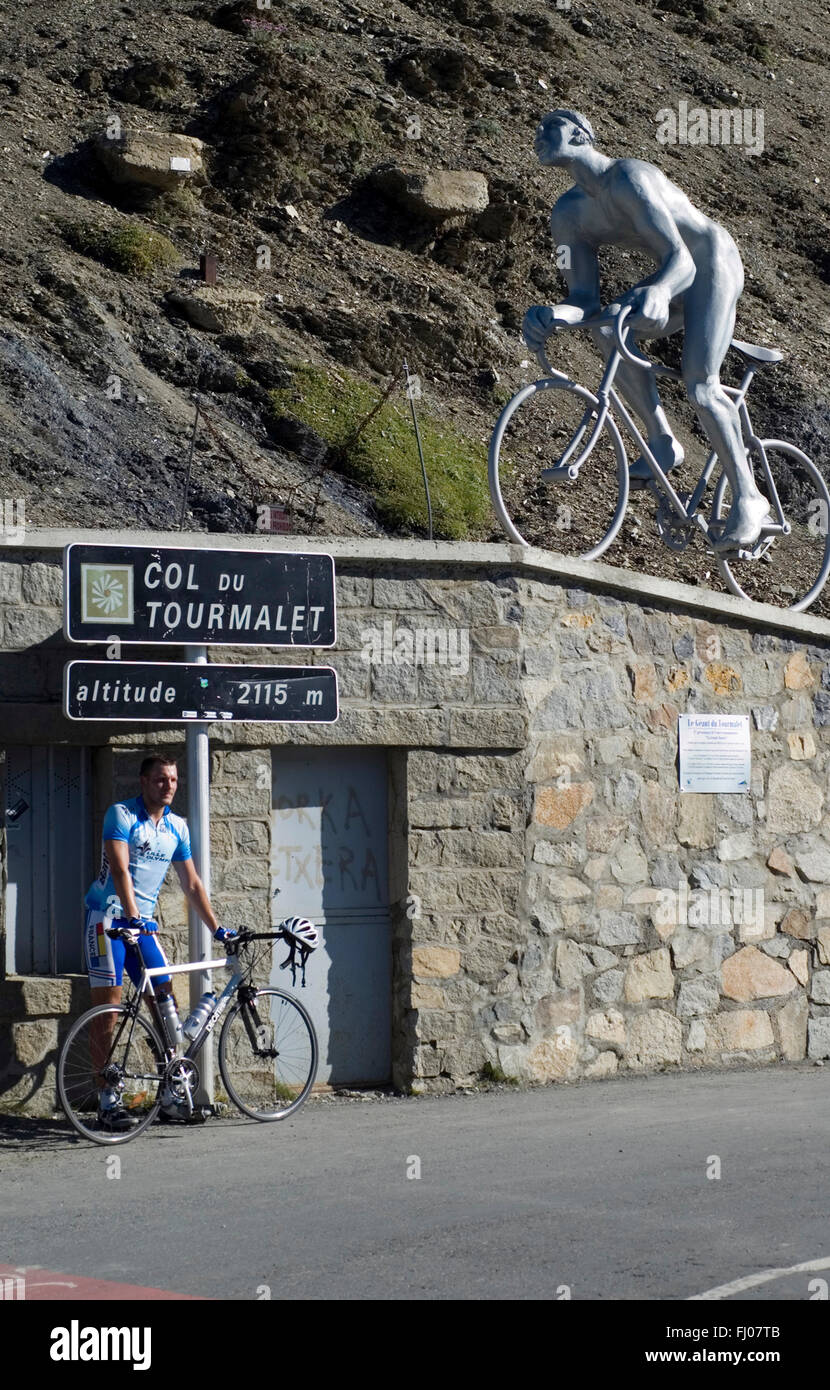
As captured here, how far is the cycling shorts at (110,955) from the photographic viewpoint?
8.08 metres

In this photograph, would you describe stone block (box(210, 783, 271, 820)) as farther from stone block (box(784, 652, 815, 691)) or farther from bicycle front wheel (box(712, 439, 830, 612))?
bicycle front wheel (box(712, 439, 830, 612))

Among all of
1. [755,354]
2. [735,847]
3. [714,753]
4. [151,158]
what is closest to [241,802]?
[714,753]

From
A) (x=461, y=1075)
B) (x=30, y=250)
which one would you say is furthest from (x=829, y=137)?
(x=461, y=1075)

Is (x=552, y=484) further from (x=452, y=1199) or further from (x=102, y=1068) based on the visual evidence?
(x=452, y=1199)

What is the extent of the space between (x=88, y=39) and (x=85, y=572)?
59.6ft

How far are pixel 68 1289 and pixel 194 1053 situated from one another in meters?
3.15

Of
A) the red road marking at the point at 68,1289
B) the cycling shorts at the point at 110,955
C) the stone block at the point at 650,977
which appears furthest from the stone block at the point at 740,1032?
the red road marking at the point at 68,1289

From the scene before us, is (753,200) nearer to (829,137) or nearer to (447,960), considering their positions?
(829,137)

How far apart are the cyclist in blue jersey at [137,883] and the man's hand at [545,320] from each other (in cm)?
387

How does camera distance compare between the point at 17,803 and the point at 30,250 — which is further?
the point at 30,250

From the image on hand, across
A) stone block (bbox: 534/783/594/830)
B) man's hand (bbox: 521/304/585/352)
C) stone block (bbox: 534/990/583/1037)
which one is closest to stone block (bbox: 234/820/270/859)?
stone block (bbox: 534/783/594/830)

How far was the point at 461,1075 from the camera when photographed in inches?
→ 370

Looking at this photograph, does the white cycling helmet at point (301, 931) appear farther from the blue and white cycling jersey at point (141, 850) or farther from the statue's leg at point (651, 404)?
the statue's leg at point (651, 404)

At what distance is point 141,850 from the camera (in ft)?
27.0
